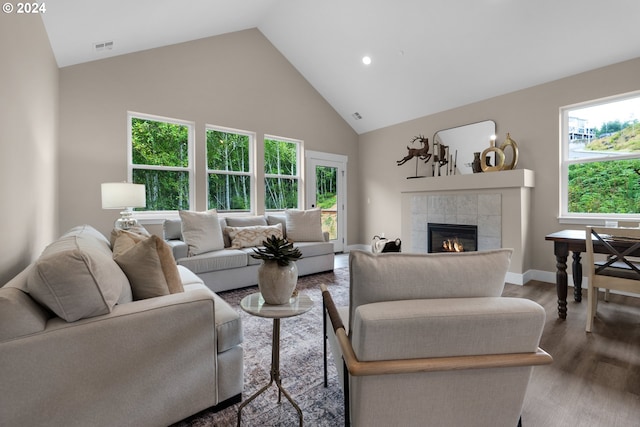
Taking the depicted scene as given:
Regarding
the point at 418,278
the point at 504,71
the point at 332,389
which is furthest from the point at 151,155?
the point at 504,71

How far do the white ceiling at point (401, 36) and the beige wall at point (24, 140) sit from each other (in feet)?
1.62

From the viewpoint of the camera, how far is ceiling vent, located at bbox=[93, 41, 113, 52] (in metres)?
3.20

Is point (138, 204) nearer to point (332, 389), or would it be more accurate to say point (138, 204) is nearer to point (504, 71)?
point (332, 389)

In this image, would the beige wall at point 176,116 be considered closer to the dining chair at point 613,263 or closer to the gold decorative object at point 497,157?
the gold decorative object at point 497,157

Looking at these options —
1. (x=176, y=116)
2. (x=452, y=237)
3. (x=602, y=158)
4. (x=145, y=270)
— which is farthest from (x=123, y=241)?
(x=602, y=158)

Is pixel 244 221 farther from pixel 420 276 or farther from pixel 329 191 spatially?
pixel 420 276

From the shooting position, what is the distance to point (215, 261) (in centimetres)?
334

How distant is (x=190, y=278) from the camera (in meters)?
2.37

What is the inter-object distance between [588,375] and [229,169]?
4.63 m

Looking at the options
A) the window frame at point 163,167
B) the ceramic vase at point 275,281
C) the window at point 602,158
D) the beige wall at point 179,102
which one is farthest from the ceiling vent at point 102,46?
the window at point 602,158

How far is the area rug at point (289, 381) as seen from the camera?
143cm

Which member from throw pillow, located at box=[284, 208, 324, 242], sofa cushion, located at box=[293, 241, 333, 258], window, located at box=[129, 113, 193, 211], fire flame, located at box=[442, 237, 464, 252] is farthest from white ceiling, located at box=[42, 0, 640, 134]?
sofa cushion, located at box=[293, 241, 333, 258]

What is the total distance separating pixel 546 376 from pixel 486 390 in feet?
4.14

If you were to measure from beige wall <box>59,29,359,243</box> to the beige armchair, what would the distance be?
3.92 metres
